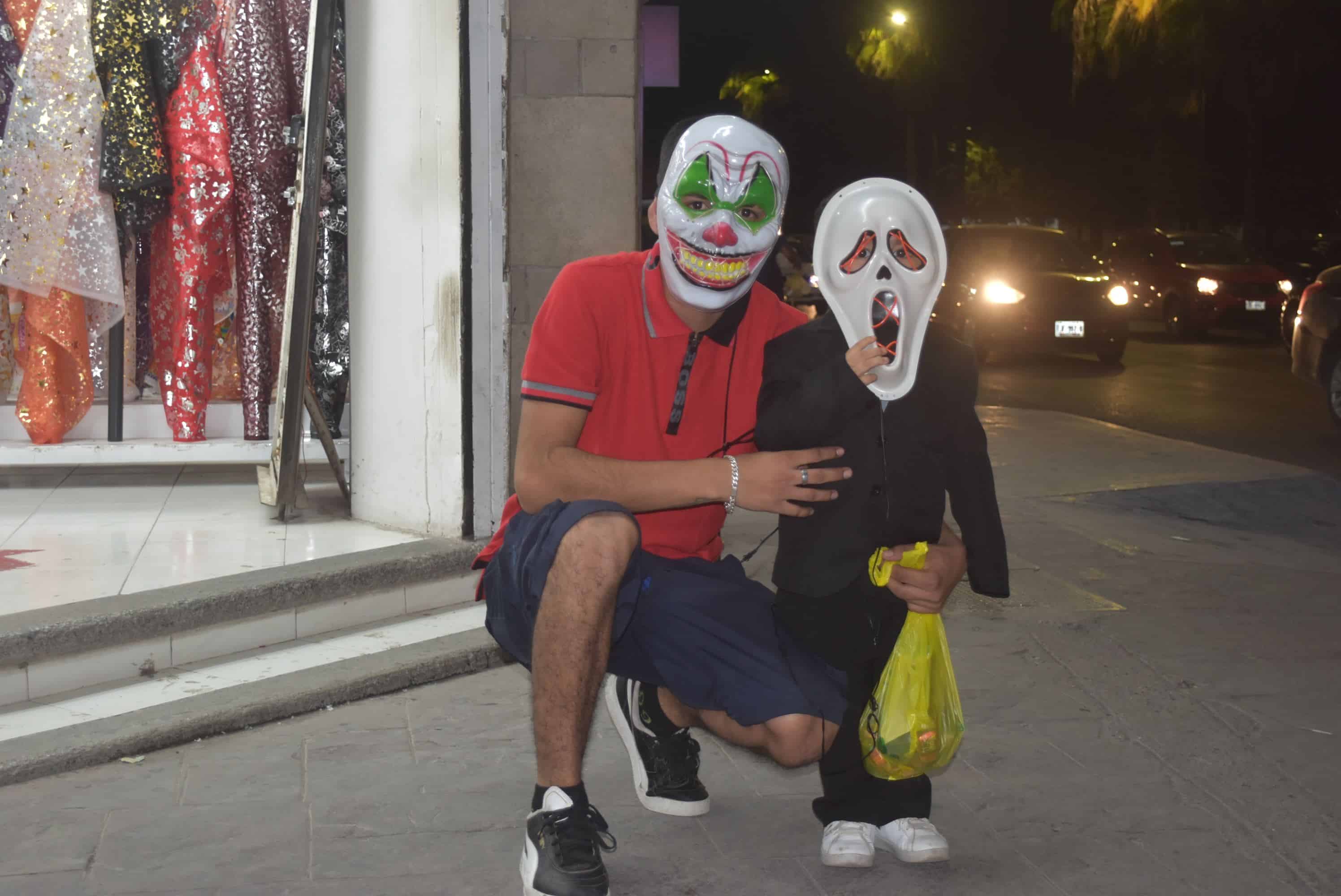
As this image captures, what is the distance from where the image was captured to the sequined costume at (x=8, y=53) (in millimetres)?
5918

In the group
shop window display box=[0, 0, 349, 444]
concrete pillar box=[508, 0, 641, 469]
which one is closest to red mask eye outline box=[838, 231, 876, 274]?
concrete pillar box=[508, 0, 641, 469]

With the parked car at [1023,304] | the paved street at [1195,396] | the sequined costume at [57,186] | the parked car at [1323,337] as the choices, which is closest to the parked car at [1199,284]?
the paved street at [1195,396]

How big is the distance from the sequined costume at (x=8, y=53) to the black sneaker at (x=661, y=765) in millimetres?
3837

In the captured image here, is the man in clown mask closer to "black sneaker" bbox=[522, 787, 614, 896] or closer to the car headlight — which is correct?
"black sneaker" bbox=[522, 787, 614, 896]

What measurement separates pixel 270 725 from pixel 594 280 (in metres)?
1.71

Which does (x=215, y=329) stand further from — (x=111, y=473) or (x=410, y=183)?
(x=410, y=183)

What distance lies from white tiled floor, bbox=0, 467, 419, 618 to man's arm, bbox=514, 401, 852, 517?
6.79 ft

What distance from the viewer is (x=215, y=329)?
6.47 metres

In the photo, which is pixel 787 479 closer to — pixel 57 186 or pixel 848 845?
pixel 848 845

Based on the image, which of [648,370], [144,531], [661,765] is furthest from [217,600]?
[648,370]

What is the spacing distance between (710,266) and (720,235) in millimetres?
68

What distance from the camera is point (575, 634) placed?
2.99 meters

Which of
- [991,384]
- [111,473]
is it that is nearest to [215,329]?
[111,473]

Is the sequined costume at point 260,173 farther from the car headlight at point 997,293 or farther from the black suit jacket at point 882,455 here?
the car headlight at point 997,293
